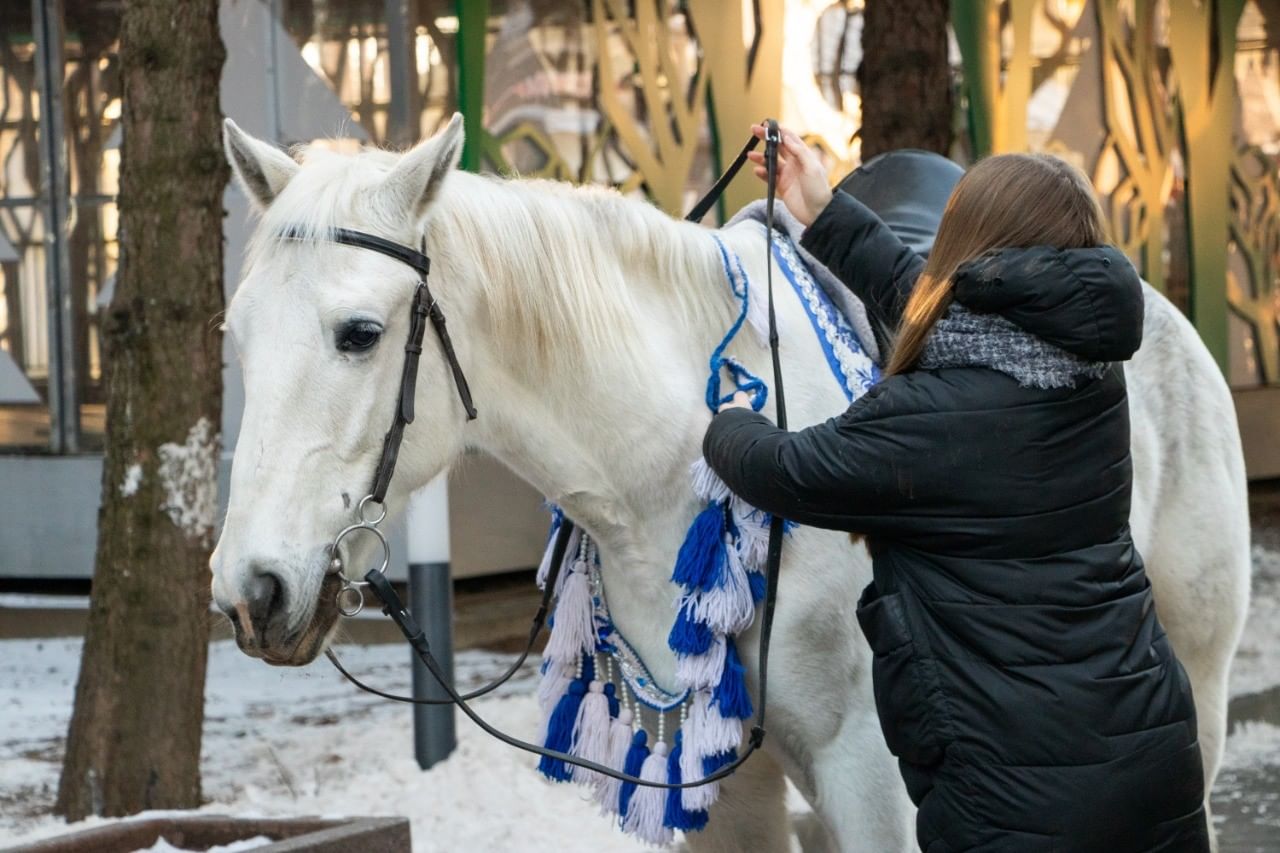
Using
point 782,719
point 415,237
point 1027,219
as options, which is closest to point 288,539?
point 415,237

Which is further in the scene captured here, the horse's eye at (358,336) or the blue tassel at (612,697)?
the blue tassel at (612,697)

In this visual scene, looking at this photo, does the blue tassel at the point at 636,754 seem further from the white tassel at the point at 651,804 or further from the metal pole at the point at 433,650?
the metal pole at the point at 433,650

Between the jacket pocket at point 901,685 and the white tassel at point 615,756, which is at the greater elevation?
the jacket pocket at point 901,685

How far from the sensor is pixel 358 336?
2.29 m

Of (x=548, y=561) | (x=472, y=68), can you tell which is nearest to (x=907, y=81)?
(x=472, y=68)

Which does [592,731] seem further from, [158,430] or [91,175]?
[91,175]

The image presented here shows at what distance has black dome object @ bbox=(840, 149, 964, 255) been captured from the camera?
338 centimetres

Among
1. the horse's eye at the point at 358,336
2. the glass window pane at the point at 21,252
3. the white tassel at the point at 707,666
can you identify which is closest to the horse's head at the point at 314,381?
the horse's eye at the point at 358,336

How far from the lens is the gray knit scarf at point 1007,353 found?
219cm

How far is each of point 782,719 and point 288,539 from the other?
0.95m

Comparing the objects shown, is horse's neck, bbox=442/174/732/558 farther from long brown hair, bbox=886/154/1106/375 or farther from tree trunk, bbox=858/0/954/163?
tree trunk, bbox=858/0/954/163

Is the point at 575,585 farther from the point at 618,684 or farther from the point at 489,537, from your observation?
the point at 489,537

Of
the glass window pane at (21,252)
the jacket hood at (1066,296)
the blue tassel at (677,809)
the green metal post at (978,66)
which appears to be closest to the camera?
the jacket hood at (1066,296)

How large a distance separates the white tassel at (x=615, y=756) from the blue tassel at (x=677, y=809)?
0.33ft
